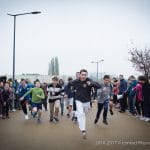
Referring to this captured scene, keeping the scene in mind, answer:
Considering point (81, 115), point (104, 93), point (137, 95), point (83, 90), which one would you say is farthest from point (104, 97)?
point (81, 115)

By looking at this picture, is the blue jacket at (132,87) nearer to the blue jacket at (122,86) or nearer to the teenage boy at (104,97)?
the blue jacket at (122,86)

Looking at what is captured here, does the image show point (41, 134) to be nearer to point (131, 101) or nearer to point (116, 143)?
point (116, 143)

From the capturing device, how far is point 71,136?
9812 mm

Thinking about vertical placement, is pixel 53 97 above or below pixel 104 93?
below

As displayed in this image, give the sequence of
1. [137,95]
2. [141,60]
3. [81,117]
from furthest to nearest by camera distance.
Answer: [141,60] < [137,95] < [81,117]

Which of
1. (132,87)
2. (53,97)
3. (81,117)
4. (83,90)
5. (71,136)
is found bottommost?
(71,136)

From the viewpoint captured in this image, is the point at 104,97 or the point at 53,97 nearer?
the point at 104,97

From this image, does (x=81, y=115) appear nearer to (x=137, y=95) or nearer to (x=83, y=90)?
(x=83, y=90)

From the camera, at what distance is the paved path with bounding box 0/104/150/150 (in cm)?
828

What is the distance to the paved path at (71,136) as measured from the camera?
8.28 meters

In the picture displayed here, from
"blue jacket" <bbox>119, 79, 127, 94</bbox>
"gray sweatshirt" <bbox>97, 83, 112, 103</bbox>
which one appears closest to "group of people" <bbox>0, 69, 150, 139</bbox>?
"gray sweatshirt" <bbox>97, 83, 112, 103</bbox>

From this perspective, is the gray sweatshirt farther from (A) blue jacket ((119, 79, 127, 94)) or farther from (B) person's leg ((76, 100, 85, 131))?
(A) blue jacket ((119, 79, 127, 94))

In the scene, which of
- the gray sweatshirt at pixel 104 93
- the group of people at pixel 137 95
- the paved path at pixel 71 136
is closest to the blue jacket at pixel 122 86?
the group of people at pixel 137 95

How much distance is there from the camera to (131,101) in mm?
16422
